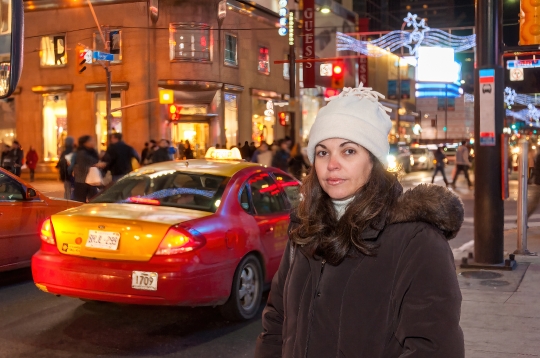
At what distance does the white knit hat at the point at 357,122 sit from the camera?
8.05 ft

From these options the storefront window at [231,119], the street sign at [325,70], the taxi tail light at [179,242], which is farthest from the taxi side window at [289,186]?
the storefront window at [231,119]

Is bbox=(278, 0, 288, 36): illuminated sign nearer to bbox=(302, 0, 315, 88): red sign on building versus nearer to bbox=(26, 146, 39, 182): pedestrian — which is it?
bbox=(302, 0, 315, 88): red sign on building

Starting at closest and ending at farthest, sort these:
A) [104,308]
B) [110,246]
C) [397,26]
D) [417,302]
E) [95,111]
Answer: [417,302] < [110,246] < [104,308] < [95,111] < [397,26]

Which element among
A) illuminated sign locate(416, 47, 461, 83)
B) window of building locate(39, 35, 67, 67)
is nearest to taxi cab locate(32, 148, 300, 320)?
window of building locate(39, 35, 67, 67)

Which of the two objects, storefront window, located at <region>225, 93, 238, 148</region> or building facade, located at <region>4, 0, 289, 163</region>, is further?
storefront window, located at <region>225, 93, 238, 148</region>

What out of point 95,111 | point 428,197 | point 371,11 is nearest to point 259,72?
point 95,111

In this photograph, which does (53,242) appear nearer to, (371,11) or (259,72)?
(259,72)

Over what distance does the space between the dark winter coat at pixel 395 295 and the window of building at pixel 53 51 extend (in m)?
32.1

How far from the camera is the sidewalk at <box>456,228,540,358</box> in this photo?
Result: 5664mm

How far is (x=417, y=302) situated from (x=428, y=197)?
372 millimetres

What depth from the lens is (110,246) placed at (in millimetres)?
6168

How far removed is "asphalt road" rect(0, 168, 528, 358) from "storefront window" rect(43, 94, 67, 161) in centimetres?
2608

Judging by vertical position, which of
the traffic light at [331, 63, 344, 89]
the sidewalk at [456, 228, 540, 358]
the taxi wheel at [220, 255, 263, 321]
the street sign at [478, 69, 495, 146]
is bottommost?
the sidewalk at [456, 228, 540, 358]

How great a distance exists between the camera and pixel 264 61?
3609 cm
